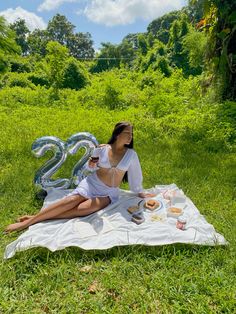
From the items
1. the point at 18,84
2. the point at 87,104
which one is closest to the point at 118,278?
the point at 87,104

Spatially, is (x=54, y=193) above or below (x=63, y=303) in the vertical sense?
above

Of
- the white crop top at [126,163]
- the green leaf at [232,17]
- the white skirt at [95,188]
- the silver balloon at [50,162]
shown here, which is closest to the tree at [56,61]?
the green leaf at [232,17]

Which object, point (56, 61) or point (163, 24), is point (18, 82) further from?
point (163, 24)

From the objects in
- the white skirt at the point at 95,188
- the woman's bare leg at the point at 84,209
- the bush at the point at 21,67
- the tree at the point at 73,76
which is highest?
the bush at the point at 21,67

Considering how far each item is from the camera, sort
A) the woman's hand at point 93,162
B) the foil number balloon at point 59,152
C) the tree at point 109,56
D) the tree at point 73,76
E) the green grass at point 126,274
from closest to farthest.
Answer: the green grass at point 126,274 < the woman's hand at point 93,162 < the foil number balloon at point 59,152 < the tree at point 73,76 < the tree at point 109,56

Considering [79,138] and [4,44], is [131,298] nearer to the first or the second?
[79,138]

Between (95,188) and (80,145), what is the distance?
0.70 meters

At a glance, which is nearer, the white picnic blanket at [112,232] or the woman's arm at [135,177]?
the white picnic blanket at [112,232]

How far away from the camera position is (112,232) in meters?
3.20

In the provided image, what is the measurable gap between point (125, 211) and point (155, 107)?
6.43m

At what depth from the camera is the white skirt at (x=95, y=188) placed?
3.61 metres

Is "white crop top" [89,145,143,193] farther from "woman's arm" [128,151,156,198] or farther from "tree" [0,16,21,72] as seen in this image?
"tree" [0,16,21,72]

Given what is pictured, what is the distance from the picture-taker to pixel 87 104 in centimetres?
1138

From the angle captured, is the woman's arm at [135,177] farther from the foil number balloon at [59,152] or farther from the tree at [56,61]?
the tree at [56,61]
